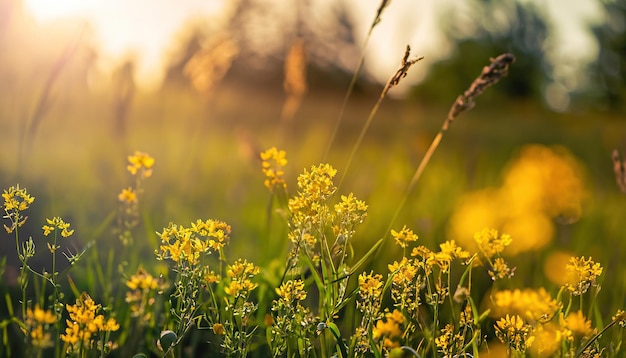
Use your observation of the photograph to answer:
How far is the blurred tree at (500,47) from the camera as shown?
124 ft

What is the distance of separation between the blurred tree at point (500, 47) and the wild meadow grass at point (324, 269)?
3307 centimetres

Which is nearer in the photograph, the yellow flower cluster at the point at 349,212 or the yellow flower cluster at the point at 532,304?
the yellow flower cluster at the point at 532,304

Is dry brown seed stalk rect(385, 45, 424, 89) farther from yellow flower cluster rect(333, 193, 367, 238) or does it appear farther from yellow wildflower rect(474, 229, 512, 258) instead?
yellow wildflower rect(474, 229, 512, 258)

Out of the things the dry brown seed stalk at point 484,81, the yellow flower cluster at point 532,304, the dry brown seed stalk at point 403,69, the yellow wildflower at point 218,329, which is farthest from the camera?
the dry brown seed stalk at point 484,81

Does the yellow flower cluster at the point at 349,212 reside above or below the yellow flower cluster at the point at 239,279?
above

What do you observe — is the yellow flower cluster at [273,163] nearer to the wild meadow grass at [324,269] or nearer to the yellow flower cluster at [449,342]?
the wild meadow grass at [324,269]

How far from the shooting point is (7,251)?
10.1 feet

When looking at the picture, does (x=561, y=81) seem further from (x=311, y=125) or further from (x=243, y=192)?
(x=243, y=192)

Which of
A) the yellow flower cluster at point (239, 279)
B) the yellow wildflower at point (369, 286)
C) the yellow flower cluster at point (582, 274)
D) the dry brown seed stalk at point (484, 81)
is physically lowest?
the yellow flower cluster at point (582, 274)

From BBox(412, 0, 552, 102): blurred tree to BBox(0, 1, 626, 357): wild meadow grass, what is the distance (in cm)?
3307

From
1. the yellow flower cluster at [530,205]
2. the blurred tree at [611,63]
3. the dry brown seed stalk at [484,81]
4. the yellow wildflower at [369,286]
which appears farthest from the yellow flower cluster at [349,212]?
the blurred tree at [611,63]

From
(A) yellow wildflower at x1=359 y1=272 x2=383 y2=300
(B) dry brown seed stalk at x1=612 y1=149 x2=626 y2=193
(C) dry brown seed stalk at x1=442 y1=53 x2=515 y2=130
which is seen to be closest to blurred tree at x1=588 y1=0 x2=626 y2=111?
(B) dry brown seed stalk at x1=612 y1=149 x2=626 y2=193

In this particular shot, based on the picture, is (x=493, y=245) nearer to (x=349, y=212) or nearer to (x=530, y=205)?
(x=349, y=212)

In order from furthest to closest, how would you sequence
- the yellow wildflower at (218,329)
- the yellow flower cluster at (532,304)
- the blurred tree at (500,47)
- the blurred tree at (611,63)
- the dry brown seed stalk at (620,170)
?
the blurred tree at (500,47) < the blurred tree at (611,63) < the dry brown seed stalk at (620,170) < the yellow wildflower at (218,329) < the yellow flower cluster at (532,304)
